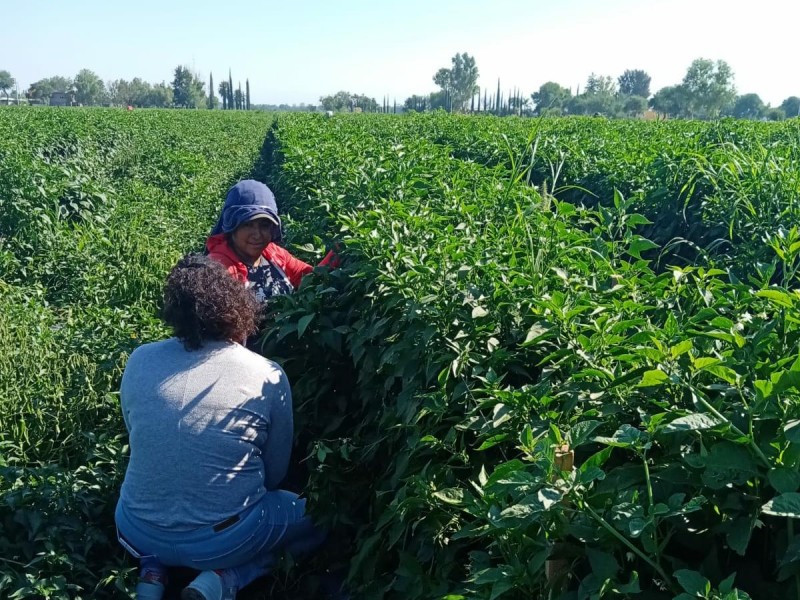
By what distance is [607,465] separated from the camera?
169cm

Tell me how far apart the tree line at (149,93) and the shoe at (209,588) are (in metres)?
119

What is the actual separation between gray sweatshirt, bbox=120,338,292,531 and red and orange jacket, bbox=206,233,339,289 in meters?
1.20

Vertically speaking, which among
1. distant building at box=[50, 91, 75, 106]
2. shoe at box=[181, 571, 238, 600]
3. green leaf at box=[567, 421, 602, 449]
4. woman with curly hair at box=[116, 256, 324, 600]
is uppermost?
distant building at box=[50, 91, 75, 106]

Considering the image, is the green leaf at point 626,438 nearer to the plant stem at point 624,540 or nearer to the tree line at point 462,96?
the plant stem at point 624,540

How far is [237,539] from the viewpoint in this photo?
9.53 feet

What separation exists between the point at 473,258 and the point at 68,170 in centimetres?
837

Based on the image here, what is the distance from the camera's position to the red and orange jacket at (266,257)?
4289 mm

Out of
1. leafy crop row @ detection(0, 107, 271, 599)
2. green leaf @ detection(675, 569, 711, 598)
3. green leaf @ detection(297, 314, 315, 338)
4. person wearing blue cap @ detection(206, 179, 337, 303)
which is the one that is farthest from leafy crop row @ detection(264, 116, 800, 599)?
leafy crop row @ detection(0, 107, 271, 599)

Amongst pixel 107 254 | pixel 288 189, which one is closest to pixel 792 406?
pixel 288 189

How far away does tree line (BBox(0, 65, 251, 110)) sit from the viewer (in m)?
119

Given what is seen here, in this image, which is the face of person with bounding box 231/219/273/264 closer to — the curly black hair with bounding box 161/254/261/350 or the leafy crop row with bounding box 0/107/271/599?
the leafy crop row with bounding box 0/107/271/599

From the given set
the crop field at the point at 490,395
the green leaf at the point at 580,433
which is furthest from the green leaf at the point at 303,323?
the green leaf at the point at 580,433

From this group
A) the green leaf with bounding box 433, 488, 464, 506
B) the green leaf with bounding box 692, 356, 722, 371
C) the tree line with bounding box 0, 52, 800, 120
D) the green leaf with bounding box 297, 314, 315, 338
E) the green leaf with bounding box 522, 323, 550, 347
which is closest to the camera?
the green leaf with bounding box 692, 356, 722, 371

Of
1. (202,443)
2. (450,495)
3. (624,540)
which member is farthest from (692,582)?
(202,443)
